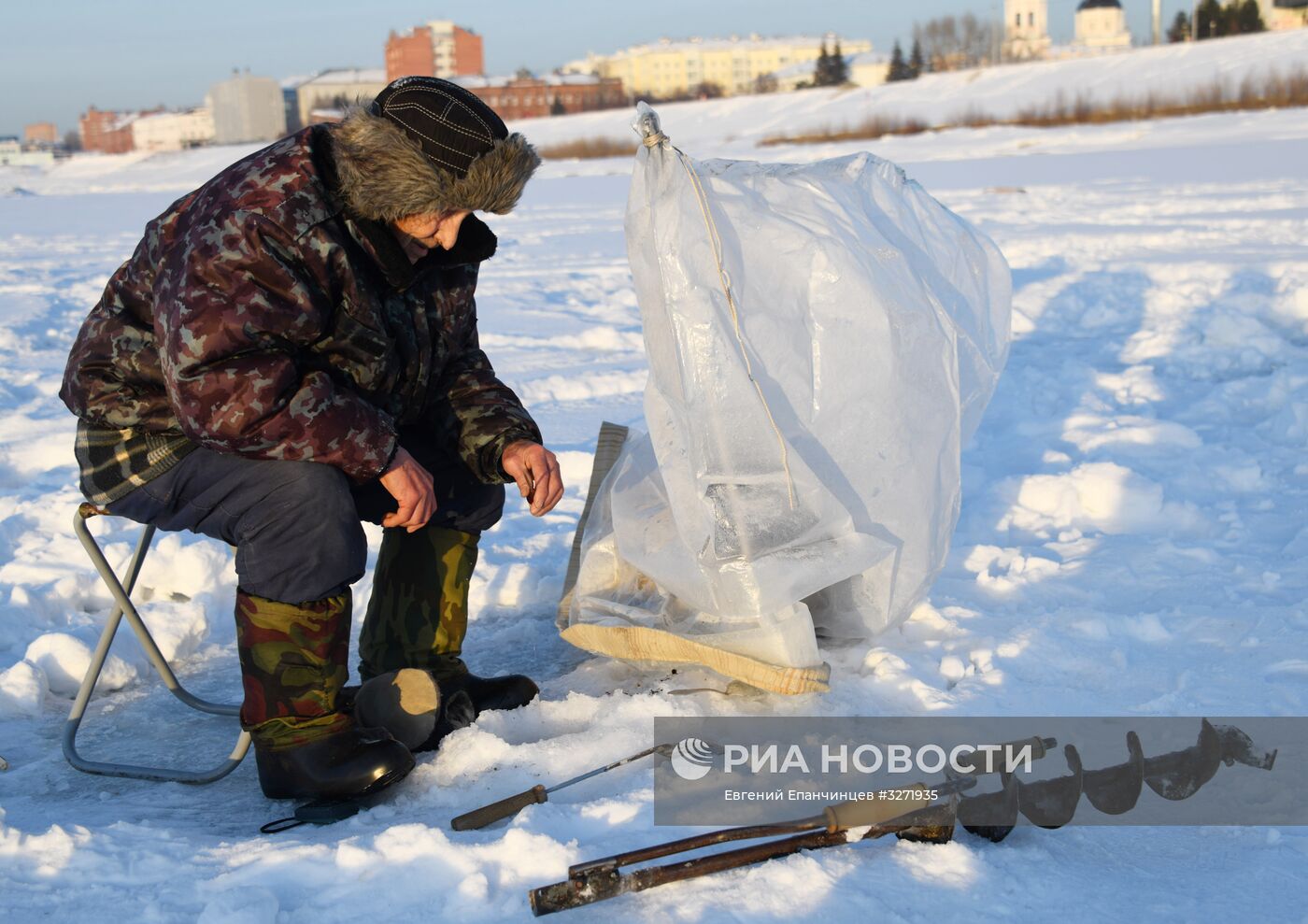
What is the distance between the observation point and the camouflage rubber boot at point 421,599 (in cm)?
240

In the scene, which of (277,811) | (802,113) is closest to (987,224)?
(277,811)

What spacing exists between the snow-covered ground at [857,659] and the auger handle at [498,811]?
0.13ft

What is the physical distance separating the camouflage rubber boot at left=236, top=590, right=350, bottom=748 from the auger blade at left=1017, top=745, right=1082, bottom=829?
112cm

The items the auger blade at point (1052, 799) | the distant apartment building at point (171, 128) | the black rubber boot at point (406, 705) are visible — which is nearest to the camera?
the auger blade at point (1052, 799)

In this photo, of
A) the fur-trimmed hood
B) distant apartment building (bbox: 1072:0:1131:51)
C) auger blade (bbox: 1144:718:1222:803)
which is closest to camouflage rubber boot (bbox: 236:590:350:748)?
the fur-trimmed hood

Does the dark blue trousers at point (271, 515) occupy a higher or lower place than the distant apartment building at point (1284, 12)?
lower

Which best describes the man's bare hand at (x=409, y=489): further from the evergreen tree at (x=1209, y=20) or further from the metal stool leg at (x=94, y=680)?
the evergreen tree at (x=1209, y=20)

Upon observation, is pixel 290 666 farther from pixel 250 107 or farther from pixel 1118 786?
pixel 250 107

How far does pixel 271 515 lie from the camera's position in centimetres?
195

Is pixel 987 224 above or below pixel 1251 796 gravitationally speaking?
above

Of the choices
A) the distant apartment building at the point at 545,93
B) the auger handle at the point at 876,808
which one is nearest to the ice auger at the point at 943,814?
the auger handle at the point at 876,808

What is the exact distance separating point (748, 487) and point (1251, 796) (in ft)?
3.14

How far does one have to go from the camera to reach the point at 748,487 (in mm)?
2152

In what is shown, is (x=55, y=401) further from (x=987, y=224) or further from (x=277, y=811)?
(x=987, y=224)
